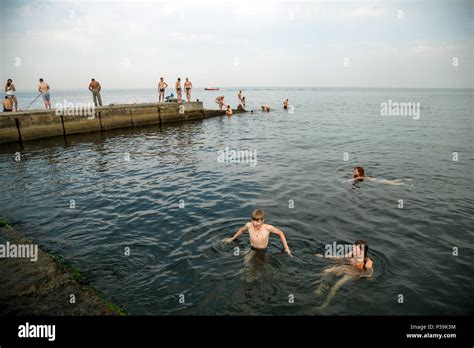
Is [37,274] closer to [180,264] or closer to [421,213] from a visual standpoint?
[180,264]

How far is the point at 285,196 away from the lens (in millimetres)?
12016

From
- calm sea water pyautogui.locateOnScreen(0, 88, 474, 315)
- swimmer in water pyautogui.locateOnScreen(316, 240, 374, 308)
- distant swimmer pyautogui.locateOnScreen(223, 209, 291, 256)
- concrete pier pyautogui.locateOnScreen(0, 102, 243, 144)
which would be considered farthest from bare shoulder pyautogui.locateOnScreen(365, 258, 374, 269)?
concrete pier pyautogui.locateOnScreen(0, 102, 243, 144)

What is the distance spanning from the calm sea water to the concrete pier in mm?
1568

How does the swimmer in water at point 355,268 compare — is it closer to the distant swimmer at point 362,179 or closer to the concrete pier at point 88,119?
the distant swimmer at point 362,179

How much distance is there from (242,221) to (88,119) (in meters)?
20.1

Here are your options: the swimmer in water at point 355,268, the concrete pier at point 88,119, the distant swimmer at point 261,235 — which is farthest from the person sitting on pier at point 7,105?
the swimmer in water at point 355,268

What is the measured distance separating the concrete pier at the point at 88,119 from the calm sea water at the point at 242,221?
5.14ft

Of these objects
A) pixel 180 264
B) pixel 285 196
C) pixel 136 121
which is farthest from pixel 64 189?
pixel 136 121

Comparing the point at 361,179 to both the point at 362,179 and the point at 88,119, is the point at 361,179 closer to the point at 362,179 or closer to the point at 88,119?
the point at 362,179

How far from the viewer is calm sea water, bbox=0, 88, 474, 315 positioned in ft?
21.2

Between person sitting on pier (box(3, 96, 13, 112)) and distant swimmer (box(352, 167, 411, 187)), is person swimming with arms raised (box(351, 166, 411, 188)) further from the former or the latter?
A: person sitting on pier (box(3, 96, 13, 112))

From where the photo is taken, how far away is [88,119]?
987 inches

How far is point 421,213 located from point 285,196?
4498 mm

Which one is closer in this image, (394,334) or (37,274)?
(394,334)
